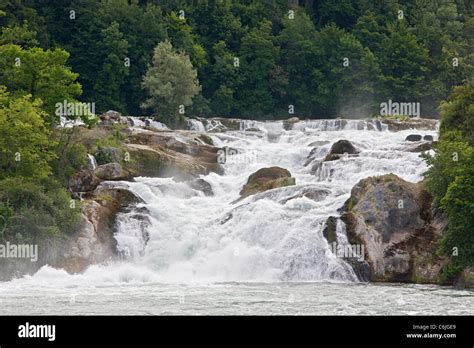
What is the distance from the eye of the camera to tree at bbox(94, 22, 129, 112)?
93625mm

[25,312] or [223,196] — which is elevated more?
[223,196]

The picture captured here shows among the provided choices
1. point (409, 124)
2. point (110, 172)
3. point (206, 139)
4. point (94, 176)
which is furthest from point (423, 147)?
point (94, 176)

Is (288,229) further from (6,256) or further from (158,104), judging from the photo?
(158,104)

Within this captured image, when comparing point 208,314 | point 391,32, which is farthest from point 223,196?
point 391,32

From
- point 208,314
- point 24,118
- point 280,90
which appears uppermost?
point 280,90

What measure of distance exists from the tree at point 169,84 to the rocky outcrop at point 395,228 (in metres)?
36.3

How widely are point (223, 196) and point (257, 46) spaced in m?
46.6

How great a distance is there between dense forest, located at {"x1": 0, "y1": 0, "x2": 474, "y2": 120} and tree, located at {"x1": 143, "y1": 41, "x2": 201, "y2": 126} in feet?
0.69

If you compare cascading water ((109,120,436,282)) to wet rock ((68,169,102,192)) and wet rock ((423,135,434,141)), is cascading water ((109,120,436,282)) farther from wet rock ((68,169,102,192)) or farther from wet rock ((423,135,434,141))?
wet rock ((423,135,434,141))

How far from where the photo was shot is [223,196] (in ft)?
202

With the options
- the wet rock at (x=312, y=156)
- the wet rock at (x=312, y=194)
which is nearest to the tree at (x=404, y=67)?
the wet rock at (x=312, y=156)

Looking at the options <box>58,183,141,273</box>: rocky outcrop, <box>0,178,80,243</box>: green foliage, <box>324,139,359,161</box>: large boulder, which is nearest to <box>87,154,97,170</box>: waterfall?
<box>58,183,141,273</box>: rocky outcrop
